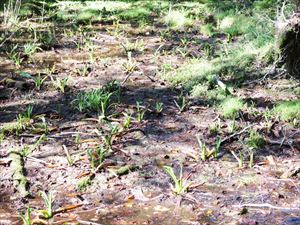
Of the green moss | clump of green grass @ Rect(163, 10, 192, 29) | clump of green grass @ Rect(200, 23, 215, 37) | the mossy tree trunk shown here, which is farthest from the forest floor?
clump of green grass @ Rect(163, 10, 192, 29)

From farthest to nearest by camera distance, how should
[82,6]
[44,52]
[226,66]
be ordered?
[82,6] → [44,52] → [226,66]

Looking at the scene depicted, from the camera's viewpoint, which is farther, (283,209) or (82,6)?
(82,6)

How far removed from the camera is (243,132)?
6.32 metres

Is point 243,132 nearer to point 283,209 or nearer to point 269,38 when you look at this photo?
point 283,209

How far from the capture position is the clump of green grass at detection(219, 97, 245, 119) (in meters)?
6.88

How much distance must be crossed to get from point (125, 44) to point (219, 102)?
4058mm

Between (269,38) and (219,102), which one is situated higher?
(269,38)

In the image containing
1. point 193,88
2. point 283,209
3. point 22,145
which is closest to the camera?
point 283,209

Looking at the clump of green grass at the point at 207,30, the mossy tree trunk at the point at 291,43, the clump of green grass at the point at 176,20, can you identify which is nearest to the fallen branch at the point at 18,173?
the mossy tree trunk at the point at 291,43

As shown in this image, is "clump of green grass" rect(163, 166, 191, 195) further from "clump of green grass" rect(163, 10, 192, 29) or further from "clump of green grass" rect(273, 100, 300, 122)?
"clump of green grass" rect(163, 10, 192, 29)

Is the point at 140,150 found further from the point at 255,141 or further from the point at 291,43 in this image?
the point at 291,43

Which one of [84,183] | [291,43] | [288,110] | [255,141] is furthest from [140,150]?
[291,43]

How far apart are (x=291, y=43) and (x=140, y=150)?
118 inches

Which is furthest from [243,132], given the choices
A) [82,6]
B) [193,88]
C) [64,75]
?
[82,6]
